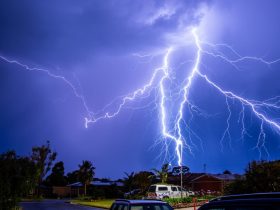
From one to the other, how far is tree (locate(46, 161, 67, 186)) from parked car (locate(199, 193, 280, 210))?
80730 mm

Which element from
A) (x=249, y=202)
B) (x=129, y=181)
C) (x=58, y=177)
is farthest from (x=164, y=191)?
(x=58, y=177)

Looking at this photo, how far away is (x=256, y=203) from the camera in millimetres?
3447

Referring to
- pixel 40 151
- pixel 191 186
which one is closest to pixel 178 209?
pixel 191 186

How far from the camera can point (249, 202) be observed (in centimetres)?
354

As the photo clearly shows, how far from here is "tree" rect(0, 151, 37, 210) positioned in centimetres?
1638

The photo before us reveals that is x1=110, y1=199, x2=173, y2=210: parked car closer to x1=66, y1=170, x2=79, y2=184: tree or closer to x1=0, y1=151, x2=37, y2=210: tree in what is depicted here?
x1=0, y1=151, x2=37, y2=210: tree

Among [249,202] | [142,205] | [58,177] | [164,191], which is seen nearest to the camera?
[249,202]

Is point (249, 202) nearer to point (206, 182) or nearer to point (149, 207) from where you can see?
point (149, 207)

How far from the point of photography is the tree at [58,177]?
81.6m

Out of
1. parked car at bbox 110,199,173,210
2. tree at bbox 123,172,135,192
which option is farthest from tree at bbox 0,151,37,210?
tree at bbox 123,172,135,192

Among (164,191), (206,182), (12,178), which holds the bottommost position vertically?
(164,191)

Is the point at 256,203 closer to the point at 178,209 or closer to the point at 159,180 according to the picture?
the point at 178,209

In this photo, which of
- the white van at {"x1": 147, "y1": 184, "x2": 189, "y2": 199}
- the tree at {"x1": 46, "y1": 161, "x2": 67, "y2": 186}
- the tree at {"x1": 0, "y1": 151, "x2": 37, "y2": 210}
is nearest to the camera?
the tree at {"x1": 0, "y1": 151, "x2": 37, "y2": 210}

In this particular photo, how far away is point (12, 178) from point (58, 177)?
222 ft
